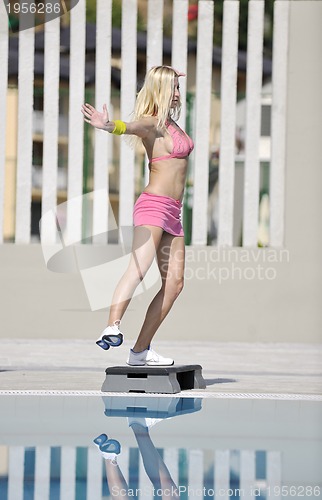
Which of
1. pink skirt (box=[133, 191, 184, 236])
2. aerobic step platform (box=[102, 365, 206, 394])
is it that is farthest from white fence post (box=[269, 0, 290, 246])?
aerobic step platform (box=[102, 365, 206, 394])

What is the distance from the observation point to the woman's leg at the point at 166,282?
5578 mm

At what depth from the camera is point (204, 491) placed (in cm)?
312

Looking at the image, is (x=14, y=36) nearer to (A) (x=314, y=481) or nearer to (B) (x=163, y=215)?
(B) (x=163, y=215)

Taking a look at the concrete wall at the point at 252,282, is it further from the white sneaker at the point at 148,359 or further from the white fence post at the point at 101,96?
the white sneaker at the point at 148,359

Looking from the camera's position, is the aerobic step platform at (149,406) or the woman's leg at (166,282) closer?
the aerobic step platform at (149,406)

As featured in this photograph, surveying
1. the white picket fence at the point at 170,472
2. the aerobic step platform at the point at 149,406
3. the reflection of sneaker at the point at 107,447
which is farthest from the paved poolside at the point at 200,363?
the white picket fence at the point at 170,472

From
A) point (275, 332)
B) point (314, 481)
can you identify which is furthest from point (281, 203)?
point (314, 481)

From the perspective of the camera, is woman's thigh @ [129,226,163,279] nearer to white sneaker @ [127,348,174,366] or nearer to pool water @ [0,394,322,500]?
white sneaker @ [127,348,174,366]

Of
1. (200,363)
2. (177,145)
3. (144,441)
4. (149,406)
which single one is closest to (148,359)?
(149,406)

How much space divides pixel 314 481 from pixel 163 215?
2373mm

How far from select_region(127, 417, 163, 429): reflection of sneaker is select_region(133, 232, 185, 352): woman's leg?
102cm

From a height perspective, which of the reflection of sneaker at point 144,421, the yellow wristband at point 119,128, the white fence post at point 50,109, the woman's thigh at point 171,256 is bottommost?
the reflection of sneaker at point 144,421

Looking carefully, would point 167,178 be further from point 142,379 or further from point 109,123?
point 142,379

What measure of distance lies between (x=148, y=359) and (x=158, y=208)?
0.69 m
